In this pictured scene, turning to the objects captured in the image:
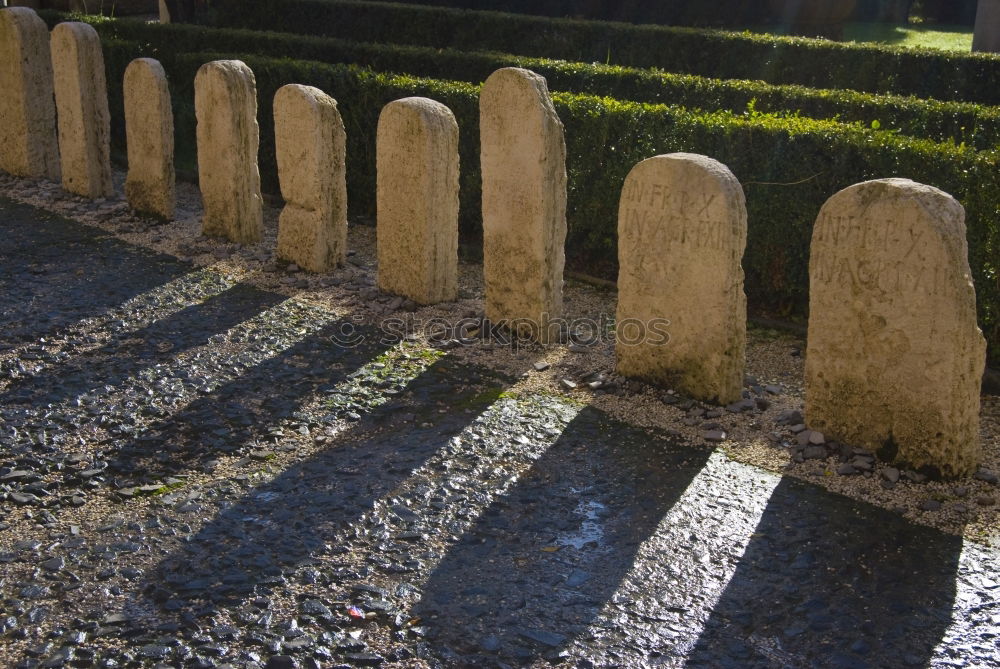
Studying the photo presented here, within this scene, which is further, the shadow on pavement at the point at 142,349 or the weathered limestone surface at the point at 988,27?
the weathered limestone surface at the point at 988,27

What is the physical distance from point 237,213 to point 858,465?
5495mm

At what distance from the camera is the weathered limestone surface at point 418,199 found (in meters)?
7.18

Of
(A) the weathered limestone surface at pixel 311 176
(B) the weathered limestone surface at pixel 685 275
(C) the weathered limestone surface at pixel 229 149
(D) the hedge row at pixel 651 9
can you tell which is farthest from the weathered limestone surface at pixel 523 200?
(D) the hedge row at pixel 651 9

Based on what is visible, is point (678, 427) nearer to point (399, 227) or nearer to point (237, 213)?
point (399, 227)

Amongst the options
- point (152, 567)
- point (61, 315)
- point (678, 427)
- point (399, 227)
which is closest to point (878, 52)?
point (399, 227)

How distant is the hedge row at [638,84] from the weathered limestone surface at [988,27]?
8.18 metres

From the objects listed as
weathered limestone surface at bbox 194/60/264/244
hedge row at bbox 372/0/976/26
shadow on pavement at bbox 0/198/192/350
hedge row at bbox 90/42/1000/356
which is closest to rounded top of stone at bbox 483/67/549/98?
hedge row at bbox 90/42/1000/356

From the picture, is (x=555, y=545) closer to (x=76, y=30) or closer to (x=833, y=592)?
(x=833, y=592)

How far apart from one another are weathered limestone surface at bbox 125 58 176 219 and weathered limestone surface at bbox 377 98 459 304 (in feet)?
8.86

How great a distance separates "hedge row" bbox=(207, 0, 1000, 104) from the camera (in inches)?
504

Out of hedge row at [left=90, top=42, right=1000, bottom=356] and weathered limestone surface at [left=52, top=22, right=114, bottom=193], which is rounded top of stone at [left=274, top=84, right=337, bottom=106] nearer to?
hedge row at [left=90, top=42, right=1000, bottom=356]

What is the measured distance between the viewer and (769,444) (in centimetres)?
566

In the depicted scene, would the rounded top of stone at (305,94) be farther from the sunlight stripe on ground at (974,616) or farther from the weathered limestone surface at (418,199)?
the sunlight stripe on ground at (974,616)

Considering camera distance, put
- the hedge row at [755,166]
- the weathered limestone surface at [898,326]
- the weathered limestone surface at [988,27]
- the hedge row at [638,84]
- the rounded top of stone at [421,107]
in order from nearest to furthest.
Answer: the weathered limestone surface at [898,326] → the hedge row at [755,166] → the rounded top of stone at [421,107] → the hedge row at [638,84] → the weathered limestone surface at [988,27]
